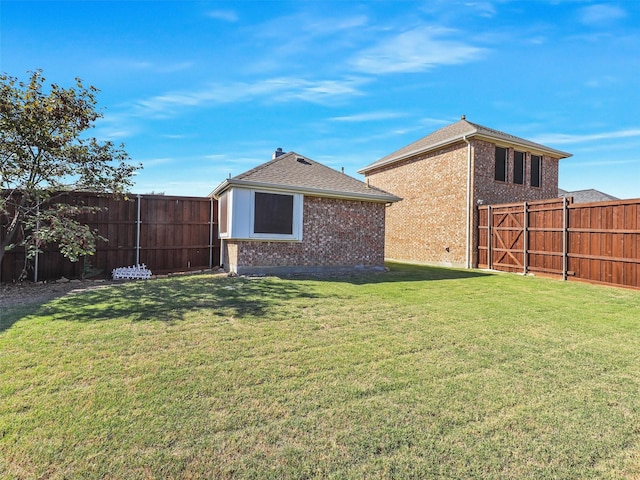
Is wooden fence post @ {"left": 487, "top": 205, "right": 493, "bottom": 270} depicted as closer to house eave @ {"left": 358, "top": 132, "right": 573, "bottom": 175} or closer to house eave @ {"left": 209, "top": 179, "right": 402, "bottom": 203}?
house eave @ {"left": 358, "top": 132, "right": 573, "bottom": 175}

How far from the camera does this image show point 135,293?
22.3ft

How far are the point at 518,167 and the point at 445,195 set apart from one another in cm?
368

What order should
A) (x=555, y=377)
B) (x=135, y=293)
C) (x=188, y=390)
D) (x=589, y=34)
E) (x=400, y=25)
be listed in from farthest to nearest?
(x=589, y=34)
(x=400, y=25)
(x=135, y=293)
(x=555, y=377)
(x=188, y=390)

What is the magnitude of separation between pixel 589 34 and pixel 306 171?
8654 millimetres

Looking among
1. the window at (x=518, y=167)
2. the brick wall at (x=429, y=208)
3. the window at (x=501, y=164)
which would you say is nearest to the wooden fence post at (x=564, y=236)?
the brick wall at (x=429, y=208)

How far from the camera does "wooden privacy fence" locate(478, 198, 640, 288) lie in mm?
8555

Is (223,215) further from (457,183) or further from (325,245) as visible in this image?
(457,183)

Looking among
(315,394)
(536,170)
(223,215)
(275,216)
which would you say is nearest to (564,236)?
(536,170)

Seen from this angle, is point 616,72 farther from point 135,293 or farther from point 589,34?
point 135,293

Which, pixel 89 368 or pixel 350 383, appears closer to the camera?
pixel 350 383

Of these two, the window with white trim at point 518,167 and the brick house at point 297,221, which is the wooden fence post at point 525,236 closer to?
the window with white trim at point 518,167

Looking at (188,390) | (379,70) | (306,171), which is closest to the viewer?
(188,390)

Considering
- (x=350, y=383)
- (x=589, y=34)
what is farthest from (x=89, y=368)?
(x=589, y=34)

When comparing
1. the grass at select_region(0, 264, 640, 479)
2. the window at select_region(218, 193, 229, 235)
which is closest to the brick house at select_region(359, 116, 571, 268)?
the grass at select_region(0, 264, 640, 479)
